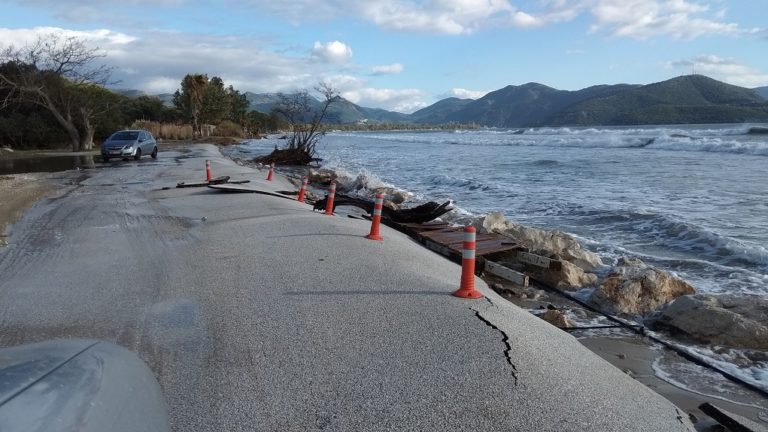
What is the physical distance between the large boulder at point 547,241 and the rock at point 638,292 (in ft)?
5.64

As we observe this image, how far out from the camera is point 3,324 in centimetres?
554

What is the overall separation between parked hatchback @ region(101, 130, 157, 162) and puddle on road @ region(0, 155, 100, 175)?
3.56 feet

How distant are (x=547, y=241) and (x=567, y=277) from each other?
2157mm

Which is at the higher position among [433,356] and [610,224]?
[433,356]

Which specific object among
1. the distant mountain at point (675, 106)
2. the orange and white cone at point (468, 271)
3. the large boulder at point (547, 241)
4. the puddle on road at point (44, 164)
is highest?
the distant mountain at point (675, 106)

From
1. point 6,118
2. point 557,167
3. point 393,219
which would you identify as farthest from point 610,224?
point 6,118

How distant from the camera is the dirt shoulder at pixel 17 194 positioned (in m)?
12.1

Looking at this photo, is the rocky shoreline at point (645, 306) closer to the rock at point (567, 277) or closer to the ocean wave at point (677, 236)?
the rock at point (567, 277)

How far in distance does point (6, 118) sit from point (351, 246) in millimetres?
37275

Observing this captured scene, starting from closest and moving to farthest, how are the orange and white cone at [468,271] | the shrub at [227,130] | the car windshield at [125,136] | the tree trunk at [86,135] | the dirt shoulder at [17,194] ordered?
1. the orange and white cone at [468,271]
2. the dirt shoulder at [17,194]
3. the car windshield at [125,136]
4. the tree trunk at [86,135]
5. the shrub at [227,130]

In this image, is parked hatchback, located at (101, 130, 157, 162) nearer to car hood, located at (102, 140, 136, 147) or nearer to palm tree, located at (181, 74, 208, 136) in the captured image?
car hood, located at (102, 140, 136, 147)

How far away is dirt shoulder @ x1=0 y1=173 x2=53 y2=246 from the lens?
12125 millimetres

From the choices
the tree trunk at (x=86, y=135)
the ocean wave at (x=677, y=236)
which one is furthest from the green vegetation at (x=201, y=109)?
the ocean wave at (x=677, y=236)

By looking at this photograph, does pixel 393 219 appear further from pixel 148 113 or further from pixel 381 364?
pixel 148 113
